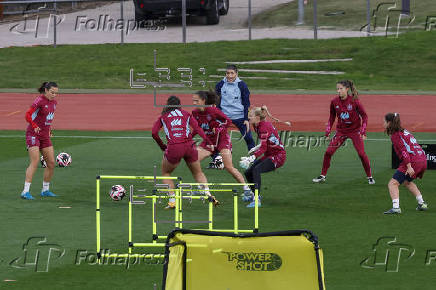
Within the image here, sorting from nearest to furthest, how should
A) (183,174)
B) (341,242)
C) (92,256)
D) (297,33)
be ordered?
1. (92,256)
2. (341,242)
3. (183,174)
4. (297,33)

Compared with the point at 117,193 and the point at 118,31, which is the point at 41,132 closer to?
the point at 117,193

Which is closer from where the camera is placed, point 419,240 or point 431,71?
point 419,240

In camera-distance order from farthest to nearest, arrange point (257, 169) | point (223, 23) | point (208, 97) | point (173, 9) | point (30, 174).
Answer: point (223, 23), point (173, 9), point (30, 174), point (208, 97), point (257, 169)

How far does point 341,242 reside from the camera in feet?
47.6

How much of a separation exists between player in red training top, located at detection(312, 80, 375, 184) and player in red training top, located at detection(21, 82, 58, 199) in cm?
527

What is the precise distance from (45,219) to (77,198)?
6.85ft

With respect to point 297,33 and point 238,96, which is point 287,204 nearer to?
point 238,96

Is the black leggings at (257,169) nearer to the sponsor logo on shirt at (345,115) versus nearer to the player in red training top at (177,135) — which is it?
the player in red training top at (177,135)

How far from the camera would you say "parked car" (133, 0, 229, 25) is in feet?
155

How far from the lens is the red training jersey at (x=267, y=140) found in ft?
57.5

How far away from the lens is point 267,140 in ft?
58.3

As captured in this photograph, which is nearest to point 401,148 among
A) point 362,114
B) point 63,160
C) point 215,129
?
point 362,114

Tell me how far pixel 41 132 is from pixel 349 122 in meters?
5.98

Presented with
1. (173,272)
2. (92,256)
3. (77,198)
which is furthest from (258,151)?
(173,272)
